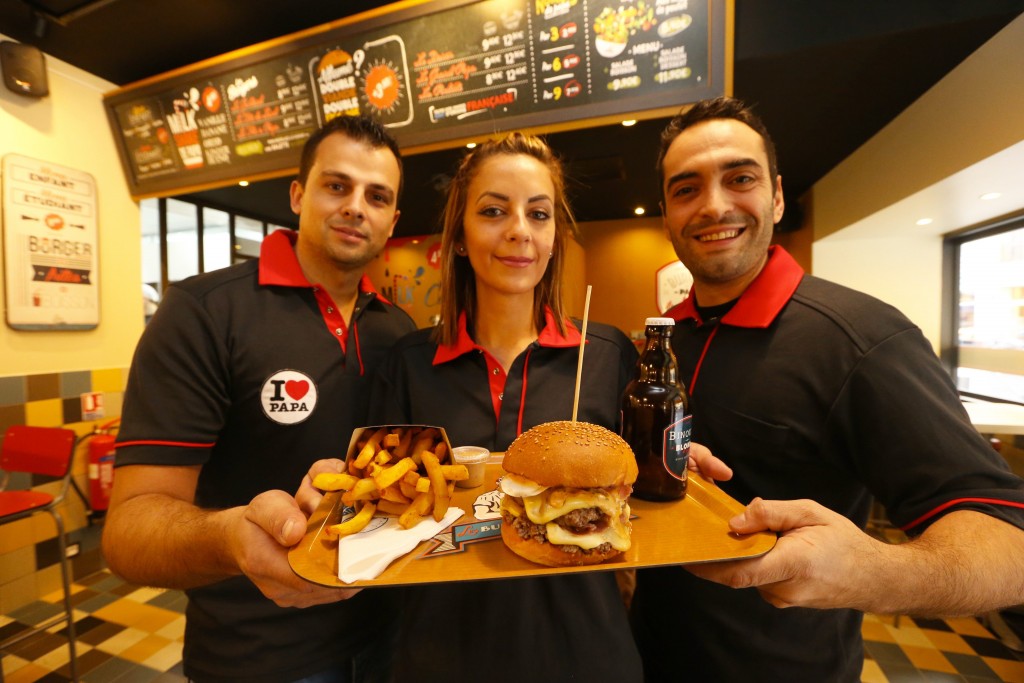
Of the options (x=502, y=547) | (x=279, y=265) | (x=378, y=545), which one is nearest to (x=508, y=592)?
(x=502, y=547)

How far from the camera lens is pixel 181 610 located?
331cm

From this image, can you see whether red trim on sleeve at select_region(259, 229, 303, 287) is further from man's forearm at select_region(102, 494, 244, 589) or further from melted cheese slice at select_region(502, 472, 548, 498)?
melted cheese slice at select_region(502, 472, 548, 498)

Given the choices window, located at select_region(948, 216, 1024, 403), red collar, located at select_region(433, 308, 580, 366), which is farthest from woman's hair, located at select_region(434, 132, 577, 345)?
window, located at select_region(948, 216, 1024, 403)

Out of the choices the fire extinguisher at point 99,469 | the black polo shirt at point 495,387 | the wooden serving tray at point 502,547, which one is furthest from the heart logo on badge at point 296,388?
the fire extinguisher at point 99,469

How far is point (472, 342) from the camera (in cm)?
159

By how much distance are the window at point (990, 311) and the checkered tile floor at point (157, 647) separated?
2.34 meters

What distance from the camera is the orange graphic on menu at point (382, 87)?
314cm

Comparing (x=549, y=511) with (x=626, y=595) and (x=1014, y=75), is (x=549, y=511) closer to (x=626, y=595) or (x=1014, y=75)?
(x=626, y=595)

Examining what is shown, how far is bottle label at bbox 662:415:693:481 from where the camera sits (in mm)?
1173

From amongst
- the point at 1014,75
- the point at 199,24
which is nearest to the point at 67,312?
the point at 199,24

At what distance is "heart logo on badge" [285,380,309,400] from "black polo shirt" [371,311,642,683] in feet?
0.87

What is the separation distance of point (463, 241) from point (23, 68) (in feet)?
12.6

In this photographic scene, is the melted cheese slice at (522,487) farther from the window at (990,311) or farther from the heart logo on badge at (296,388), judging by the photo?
the window at (990,311)

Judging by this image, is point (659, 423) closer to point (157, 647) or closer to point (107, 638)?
point (157, 647)
